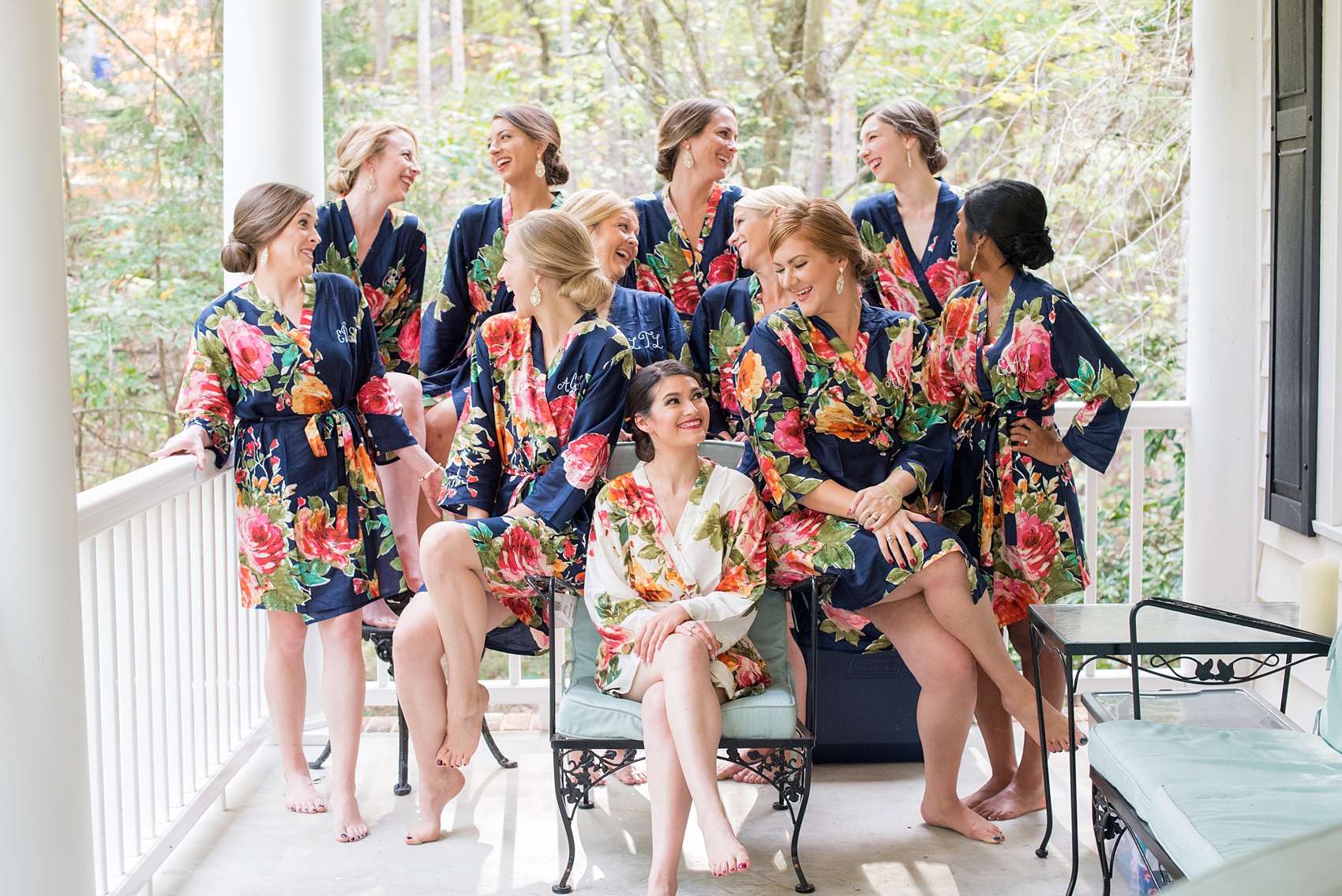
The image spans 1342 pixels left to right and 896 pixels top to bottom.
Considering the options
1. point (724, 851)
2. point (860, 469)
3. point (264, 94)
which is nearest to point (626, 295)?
point (860, 469)

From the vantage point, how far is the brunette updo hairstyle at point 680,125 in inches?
138

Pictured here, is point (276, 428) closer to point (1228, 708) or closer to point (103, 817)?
point (103, 817)

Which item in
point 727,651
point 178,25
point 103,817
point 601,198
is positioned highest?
point 178,25

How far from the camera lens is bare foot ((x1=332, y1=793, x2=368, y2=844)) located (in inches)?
120

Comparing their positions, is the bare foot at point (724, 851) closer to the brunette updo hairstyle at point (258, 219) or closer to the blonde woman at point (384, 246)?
the blonde woman at point (384, 246)

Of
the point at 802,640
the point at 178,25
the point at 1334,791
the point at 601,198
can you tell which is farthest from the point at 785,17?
the point at 1334,791

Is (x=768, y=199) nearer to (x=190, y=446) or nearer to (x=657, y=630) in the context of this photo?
(x=657, y=630)

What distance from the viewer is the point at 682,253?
3.58 metres

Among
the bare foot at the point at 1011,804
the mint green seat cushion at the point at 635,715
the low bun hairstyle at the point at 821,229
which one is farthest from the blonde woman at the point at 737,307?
the bare foot at the point at 1011,804

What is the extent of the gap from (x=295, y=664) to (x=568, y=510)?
2.76ft

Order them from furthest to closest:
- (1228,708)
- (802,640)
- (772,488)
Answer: (802,640), (772,488), (1228,708)

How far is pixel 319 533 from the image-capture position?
10.2 ft

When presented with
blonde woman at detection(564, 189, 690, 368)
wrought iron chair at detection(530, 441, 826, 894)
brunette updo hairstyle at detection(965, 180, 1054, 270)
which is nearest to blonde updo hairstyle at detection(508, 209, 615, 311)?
Answer: blonde woman at detection(564, 189, 690, 368)

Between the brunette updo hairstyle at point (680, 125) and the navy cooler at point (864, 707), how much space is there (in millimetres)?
1430
